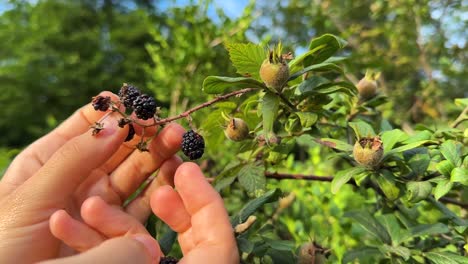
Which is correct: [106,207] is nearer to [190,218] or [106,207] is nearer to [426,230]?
[190,218]

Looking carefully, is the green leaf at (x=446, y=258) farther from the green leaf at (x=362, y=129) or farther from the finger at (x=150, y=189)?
the finger at (x=150, y=189)

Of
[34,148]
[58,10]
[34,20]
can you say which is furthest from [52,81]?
[34,148]

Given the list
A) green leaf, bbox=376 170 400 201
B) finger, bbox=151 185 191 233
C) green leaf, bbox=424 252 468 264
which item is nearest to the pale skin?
finger, bbox=151 185 191 233

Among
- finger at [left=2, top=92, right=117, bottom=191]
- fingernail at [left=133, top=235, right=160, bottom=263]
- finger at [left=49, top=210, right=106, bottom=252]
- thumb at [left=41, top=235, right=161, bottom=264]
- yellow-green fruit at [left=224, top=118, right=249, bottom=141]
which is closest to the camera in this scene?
thumb at [left=41, top=235, right=161, bottom=264]

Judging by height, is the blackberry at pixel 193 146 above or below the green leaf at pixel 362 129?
above

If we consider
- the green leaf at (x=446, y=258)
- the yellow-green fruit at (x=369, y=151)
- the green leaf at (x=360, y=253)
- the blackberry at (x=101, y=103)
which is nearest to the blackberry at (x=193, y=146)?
the blackberry at (x=101, y=103)

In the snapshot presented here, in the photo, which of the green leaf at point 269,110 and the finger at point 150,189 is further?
the finger at point 150,189

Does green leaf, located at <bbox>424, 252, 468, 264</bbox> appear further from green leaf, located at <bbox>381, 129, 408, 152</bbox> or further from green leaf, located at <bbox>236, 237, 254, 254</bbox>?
green leaf, located at <bbox>236, 237, 254, 254</bbox>

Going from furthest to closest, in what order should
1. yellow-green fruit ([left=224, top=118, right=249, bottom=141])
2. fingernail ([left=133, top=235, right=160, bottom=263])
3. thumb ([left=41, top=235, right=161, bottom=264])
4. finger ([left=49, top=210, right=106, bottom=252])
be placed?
1. yellow-green fruit ([left=224, top=118, right=249, bottom=141])
2. finger ([left=49, top=210, right=106, bottom=252])
3. fingernail ([left=133, top=235, right=160, bottom=263])
4. thumb ([left=41, top=235, right=161, bottom=264])
